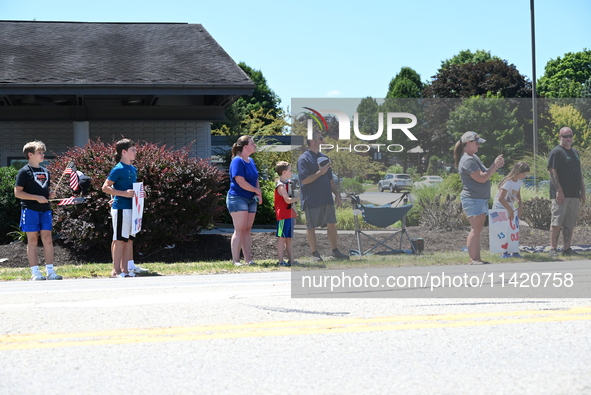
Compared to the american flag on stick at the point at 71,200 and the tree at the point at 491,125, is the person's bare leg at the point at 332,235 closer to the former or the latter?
the tree at the point at 491,125

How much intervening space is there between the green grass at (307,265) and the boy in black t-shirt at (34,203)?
1.34 ft

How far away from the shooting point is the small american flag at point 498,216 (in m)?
10.9

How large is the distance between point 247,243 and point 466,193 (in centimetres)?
330

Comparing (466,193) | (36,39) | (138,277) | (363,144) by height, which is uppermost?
(36,39)

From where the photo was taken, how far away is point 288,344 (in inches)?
195

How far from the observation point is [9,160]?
16812 mm

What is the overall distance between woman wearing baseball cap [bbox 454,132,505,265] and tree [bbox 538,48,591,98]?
67.0 meters

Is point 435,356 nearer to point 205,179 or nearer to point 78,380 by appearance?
point 78,380

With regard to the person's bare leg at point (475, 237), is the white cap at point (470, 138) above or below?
above

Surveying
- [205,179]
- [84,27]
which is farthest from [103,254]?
[84,27]

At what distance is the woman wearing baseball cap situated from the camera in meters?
10.4

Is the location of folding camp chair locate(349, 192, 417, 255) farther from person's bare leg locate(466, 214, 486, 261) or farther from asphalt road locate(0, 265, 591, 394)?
asphalt road locate(0, 265, 591, 394)

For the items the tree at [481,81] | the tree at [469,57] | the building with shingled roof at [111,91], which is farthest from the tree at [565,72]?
the building with shingled roof at [111,91]

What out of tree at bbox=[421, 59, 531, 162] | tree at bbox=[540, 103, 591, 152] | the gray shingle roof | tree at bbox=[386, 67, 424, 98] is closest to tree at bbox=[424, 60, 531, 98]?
tree at bbox=[421, 59, 531, 162]
